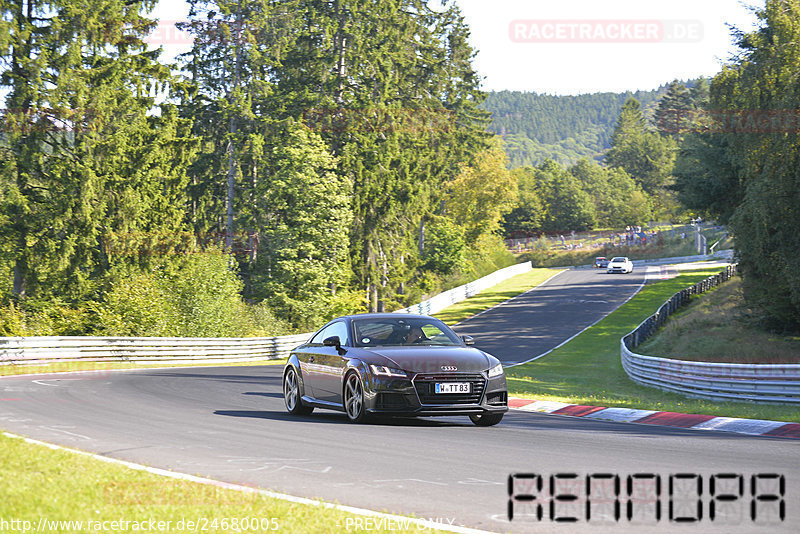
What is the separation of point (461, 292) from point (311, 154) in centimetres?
2047

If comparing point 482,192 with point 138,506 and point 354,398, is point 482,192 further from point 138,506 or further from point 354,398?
point 138,506

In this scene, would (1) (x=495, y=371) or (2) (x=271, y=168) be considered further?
(2) (x=271, y=168)

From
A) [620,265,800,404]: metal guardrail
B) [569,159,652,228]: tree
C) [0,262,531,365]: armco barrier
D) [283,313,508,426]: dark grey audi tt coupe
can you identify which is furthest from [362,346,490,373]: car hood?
[569,159,652,228]: tree

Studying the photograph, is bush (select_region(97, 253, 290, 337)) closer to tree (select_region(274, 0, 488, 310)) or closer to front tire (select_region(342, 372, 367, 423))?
tree (select_region(274, 0, 488, 310))

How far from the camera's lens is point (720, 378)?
920 inches

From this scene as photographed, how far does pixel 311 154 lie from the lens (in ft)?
188

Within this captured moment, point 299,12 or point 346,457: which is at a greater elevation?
point 299,12

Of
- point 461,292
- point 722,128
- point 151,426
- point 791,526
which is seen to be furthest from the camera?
point 461,292

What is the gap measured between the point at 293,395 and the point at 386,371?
119 inches

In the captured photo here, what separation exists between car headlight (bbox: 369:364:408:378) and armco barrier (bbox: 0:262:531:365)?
18.4 meters

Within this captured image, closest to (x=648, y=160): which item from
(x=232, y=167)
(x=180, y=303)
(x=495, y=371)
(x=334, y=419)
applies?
(x=232, y=167)

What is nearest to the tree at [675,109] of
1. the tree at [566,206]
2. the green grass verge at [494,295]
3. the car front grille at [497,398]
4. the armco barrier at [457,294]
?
the tree at [566,206]

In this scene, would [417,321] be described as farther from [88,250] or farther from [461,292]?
[461,292]

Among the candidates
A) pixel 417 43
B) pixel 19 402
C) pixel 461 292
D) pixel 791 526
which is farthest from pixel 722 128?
pixel 417 43
